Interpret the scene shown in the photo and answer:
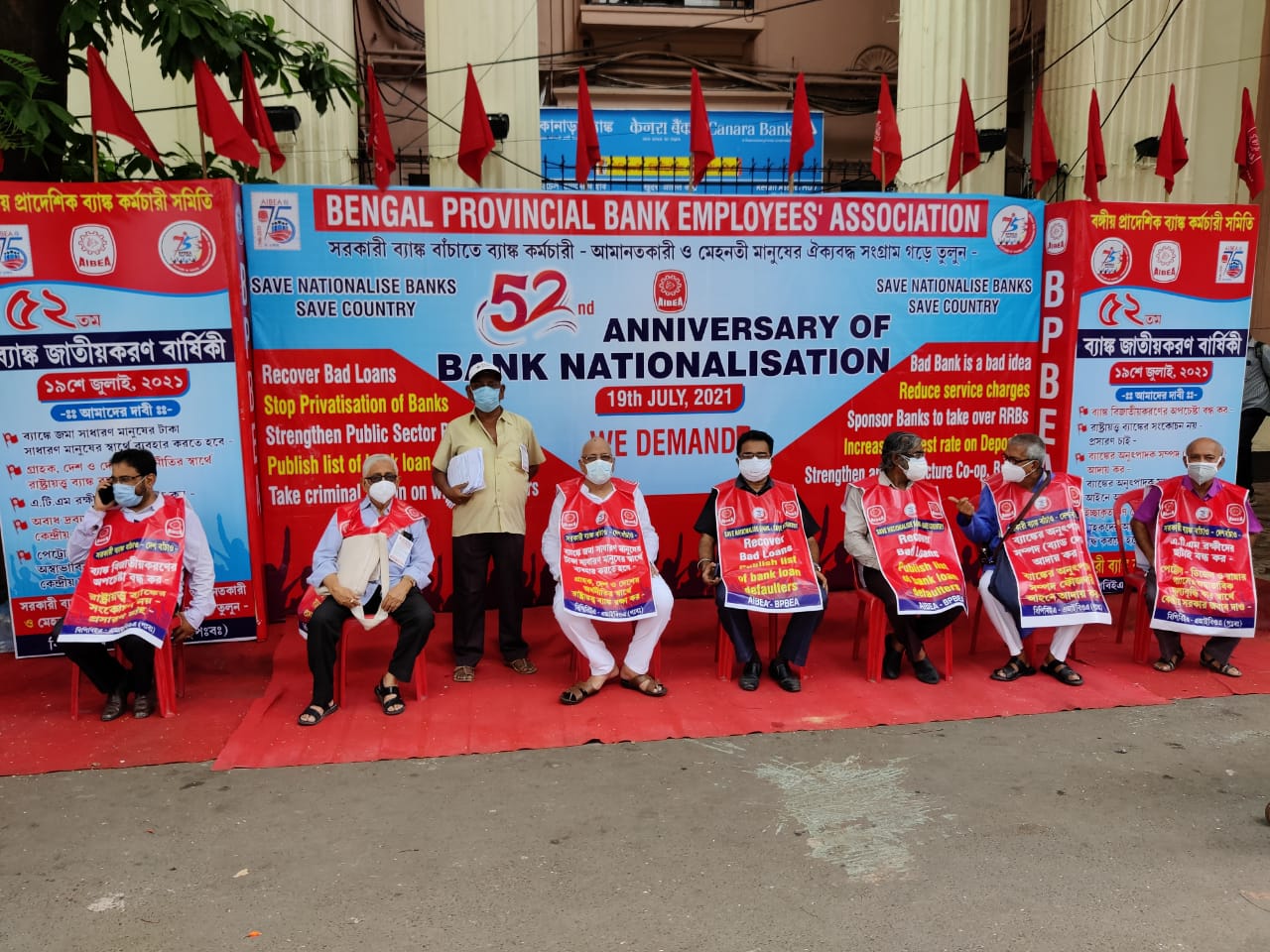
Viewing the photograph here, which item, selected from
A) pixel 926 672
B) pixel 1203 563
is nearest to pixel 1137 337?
pixel 1203 563

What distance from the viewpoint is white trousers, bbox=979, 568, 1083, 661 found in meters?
5.11

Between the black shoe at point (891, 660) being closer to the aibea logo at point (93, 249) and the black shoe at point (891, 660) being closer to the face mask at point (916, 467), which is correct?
the face mask at point (916, 467)

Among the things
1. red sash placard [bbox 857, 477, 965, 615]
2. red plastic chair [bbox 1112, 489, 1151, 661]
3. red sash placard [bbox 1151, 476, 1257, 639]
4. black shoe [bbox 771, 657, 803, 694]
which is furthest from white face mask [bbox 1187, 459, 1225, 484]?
black shoe [bbox 771, 657, 803, 694]

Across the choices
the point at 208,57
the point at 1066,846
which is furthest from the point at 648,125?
the point at 1066,846

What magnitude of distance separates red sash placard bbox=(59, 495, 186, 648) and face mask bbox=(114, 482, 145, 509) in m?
0.11

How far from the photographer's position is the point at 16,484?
16.9ft

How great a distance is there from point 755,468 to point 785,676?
106 cm

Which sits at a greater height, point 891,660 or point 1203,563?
point 1203,563

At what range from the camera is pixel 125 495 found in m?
4.58

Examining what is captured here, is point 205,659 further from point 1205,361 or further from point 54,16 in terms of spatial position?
point 1205,361

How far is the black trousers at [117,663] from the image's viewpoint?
4.50m

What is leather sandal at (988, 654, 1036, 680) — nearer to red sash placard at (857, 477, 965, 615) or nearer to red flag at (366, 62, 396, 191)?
red sash placard at (857, 477, 965, 615)

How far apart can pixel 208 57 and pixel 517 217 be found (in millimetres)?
1887

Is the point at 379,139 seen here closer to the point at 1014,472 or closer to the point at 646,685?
the point at 646,685
